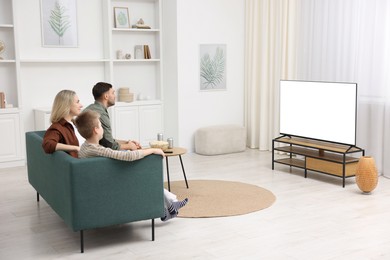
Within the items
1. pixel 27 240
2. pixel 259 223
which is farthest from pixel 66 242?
pixel 259 223

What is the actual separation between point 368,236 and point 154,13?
5.38 metres

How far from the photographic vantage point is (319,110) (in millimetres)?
6527

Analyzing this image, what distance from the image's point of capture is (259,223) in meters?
4.84

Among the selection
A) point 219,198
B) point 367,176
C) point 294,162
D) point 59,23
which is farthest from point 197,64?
point 367,176

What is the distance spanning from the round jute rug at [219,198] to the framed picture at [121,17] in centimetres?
300

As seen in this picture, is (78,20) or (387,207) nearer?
(387,207)

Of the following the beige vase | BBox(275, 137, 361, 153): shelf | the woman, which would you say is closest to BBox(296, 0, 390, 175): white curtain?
BBox(275, 137, 361, 153): shelf

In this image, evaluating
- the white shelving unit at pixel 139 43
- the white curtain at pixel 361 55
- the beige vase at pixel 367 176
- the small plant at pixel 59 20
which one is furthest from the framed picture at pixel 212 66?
the beige vase at pixel 367 176

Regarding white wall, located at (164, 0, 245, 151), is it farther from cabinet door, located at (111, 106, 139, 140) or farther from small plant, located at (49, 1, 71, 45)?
small plant, located at (49, 1, 71, 45)

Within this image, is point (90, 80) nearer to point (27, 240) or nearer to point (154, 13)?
point (154, 13)

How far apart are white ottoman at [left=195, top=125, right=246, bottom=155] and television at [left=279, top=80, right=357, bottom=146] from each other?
1.31 m

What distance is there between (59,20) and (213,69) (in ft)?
8.21

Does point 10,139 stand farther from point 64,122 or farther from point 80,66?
point 64,122

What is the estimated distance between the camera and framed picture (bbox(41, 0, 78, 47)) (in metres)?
7.64
